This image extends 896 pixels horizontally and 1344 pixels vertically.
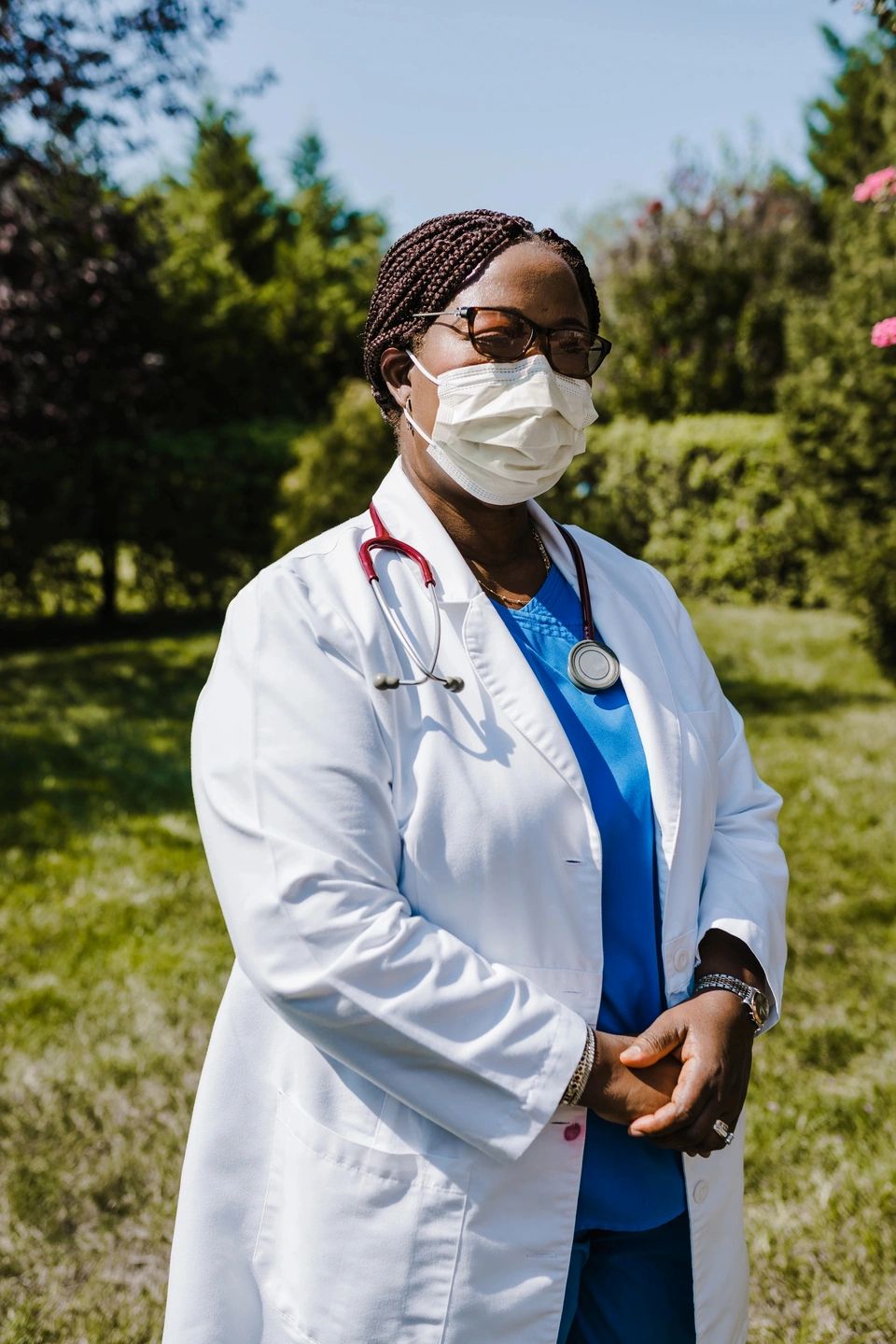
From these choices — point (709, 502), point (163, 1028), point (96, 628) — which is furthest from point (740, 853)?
point (96, 628)

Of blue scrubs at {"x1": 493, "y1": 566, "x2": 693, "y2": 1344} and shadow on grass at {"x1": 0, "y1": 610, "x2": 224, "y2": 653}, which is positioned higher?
blue scrubs at {"x1": 493, "y1": 566, "x2": 693, "y2": 1344}

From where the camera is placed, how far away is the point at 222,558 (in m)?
13.0

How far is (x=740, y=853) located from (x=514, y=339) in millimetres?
982

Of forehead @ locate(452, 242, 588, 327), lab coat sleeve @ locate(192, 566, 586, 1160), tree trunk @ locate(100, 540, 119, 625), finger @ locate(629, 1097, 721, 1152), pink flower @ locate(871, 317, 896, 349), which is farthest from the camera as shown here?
tree trunk @ locate(100, 540, 119, 625)

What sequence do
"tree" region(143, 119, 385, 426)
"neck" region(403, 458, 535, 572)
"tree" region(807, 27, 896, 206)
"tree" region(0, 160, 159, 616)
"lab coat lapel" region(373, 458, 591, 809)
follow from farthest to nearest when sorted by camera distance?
"tree" region(807, 27, 896, 206)
"tree" region(143, 119, 385, 426)
"tree" region(0, 160, 159, 616)
"neck" region(403, 458, 535, 572)
"lab coat lapel" region(373, 458, 591, 809)

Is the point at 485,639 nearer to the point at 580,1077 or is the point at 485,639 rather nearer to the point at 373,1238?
the point at 580,1077

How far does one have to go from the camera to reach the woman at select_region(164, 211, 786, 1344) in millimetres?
1563

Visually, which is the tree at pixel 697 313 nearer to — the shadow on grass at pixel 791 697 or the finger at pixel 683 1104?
the shadow on grass at pixel 791 697

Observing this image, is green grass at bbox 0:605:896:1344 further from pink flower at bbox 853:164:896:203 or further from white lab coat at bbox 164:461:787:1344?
pink flower at bbox 853:164:896:203

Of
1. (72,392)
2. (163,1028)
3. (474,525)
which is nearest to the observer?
(474,525)

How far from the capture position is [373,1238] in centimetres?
161

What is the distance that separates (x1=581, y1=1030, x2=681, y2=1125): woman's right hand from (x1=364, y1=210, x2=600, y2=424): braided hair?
1.21m

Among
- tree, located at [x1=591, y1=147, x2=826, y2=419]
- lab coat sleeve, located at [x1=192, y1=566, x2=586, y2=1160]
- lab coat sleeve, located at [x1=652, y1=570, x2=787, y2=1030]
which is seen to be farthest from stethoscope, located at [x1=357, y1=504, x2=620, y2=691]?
tree, located at [x1=591, y1=147, x2=826, y2=419]

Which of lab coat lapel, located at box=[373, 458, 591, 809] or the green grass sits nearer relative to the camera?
lab coat lapel, located at box=[373, 458, 591, 809]
